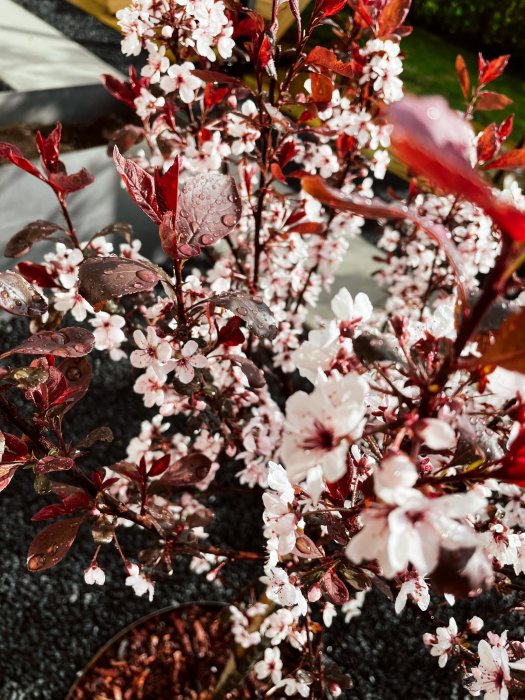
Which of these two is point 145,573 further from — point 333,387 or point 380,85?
point 380,85

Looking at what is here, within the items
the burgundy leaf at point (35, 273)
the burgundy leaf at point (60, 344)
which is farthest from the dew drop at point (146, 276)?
the burgundy leaf at point (35, 273)

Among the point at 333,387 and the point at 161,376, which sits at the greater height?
the point at 333,387

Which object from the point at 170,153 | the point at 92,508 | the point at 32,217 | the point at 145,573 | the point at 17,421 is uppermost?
the point at 170,153

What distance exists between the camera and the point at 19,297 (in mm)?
775

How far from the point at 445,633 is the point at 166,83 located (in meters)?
1.02

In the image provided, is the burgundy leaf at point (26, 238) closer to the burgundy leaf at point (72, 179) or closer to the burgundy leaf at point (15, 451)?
the burgundy leaf at point (72, 179)

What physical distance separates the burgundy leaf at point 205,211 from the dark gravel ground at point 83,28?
154 inches

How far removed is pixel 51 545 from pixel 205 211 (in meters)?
0.51

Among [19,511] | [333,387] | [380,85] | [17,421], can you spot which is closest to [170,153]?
[380,85]

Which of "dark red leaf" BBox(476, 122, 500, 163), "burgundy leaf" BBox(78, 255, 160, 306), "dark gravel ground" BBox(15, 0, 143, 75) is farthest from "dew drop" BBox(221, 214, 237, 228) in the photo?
"dark gravel ground" BBox(15, 0, 143, 75)

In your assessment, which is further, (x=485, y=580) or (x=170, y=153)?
(x=170, y=153)

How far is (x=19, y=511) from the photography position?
69.2 inches

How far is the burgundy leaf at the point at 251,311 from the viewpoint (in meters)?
0.72

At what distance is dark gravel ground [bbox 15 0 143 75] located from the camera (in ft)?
14.3
